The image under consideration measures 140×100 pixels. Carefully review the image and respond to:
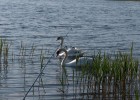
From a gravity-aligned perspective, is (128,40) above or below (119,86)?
below

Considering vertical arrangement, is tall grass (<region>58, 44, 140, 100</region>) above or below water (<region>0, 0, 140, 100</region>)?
above

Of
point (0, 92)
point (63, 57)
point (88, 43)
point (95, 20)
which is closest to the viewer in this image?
point (0, 92)

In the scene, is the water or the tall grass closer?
the tall grass

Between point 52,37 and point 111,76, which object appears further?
point 52,37

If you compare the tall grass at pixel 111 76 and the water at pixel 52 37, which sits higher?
the tall grass at pixel 111 76

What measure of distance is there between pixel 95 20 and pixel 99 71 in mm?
34827

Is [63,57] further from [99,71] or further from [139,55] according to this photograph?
[99,71]

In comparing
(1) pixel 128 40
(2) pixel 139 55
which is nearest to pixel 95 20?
(1) pixel 128 40

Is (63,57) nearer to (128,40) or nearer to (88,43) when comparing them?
(88,43)

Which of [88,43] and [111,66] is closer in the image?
[111,66]

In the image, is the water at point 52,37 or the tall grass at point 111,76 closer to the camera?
the tall grass at point 111,76

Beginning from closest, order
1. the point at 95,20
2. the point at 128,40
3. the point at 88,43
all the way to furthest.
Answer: the point at 88,43 < the point at 128,40 < the point at 95,20

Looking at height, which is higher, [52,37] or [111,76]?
[111,76]

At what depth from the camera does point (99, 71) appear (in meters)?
13.5
